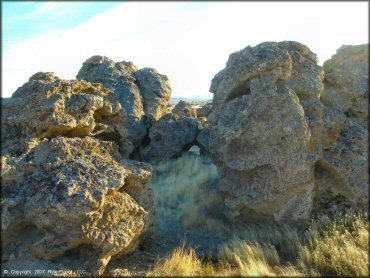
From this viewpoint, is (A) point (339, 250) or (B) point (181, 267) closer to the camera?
(B) point (181, 267)

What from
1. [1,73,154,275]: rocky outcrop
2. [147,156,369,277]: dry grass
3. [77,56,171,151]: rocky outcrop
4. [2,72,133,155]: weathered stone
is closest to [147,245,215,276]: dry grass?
[147,156,369,277]: dry grass

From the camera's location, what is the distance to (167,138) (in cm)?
1686

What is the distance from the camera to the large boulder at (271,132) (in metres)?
8.16

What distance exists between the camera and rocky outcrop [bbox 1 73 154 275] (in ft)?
19.2

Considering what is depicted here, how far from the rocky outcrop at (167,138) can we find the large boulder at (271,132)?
7847 mm

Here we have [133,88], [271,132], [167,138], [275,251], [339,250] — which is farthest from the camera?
[167,138]

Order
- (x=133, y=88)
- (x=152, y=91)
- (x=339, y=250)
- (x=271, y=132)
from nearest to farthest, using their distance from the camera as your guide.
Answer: (x=339, y=250), (x=271, y=132), (x=133, y=88), (x=152, y=91)

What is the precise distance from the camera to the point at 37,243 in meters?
5.80

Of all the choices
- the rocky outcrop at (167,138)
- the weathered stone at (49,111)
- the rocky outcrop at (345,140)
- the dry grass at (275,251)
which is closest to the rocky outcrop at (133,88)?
the rocky outcrop at (167,138)

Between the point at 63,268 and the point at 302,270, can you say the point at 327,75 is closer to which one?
the point at 302,270

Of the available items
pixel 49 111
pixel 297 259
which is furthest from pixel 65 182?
pixel 297 259

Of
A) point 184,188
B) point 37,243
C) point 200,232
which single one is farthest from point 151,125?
point 37,243

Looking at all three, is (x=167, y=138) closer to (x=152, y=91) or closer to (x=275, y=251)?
(x=152, y=91)

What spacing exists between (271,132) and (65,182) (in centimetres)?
435
